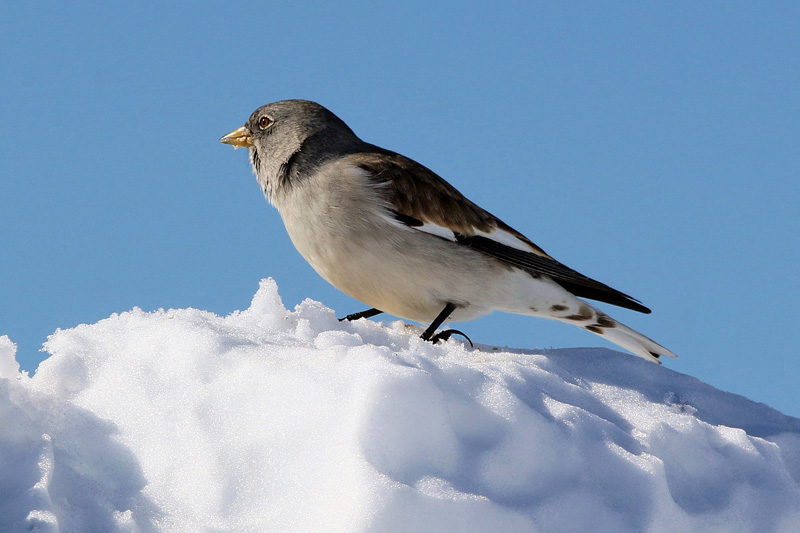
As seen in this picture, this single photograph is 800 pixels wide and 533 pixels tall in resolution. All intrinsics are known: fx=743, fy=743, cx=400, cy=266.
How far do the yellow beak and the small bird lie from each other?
6 centimetres

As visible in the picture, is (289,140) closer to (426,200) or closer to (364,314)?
(426,200)

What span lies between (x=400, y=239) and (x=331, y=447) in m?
2.10

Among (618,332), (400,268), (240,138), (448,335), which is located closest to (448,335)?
(448,335)

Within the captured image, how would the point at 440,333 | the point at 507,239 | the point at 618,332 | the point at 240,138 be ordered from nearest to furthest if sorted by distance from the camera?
the point at 440,333
the point at 507,239
the point at 618,332
the point at 240,138

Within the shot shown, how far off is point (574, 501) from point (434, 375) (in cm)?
72

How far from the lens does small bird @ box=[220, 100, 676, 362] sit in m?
4.61

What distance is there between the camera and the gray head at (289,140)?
5027 mm

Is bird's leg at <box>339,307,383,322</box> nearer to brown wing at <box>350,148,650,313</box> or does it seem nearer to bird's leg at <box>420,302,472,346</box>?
bird's leg at <box>420,302,472,346</box>

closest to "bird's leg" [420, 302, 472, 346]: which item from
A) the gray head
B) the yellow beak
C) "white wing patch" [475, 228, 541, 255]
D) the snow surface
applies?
"white wing patch" [475, 228, 541, 255]

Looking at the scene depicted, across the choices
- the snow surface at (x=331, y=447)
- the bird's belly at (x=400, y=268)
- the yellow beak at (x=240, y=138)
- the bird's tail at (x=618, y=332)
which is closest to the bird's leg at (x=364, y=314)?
the bird's belly at (x=400, y=268)

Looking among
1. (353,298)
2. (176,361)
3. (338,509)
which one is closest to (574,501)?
(338,509)

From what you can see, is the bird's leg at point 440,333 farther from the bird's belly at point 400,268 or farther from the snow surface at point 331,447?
the snow surface at point 331,447

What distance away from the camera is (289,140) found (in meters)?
5.20

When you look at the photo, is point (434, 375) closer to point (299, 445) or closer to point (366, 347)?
point (366, 347)
